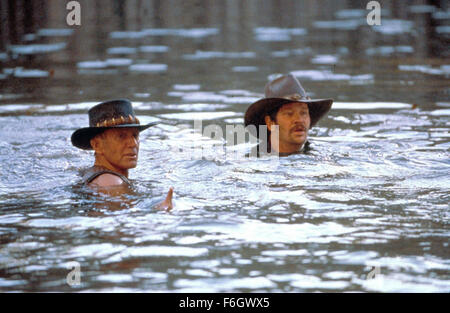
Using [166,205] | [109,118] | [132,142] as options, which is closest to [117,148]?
[132,142]

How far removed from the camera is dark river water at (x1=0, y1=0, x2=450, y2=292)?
21.9 feet

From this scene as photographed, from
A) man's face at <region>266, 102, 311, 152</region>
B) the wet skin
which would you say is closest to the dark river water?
man's face at <region>266, 102, 311, 152</region>

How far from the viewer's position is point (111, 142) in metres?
9.02

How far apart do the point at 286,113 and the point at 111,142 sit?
2885mm

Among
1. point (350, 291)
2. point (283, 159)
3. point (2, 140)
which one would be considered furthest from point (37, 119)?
point (350, 291)

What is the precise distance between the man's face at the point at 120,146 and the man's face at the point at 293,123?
263 centimetres

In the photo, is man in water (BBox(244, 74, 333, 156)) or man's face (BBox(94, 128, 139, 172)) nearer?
man's face (BBox(94, 128, 139, 172))

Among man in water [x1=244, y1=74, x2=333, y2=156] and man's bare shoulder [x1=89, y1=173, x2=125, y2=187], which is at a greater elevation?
man in water [x1=244, y1=74, x2=333, y2=156]

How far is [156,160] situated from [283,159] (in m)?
1.67

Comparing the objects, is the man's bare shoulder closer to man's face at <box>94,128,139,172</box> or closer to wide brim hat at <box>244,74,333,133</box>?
man's face at <box>94,128,139,172</box>

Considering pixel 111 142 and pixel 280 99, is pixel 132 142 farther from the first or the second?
pixel 280 99

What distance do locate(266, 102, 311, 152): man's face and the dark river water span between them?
32cm

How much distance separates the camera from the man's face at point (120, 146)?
29.6 ft

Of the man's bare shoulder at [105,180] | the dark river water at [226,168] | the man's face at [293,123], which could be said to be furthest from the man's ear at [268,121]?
the man's bare shoulder at [105,180]
